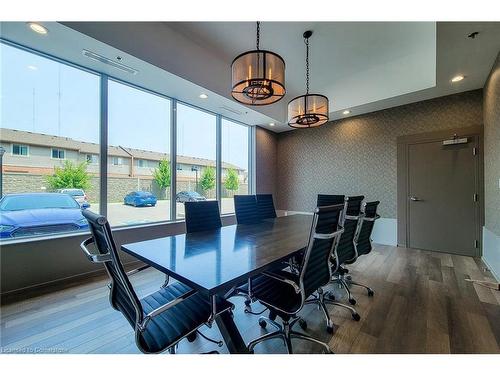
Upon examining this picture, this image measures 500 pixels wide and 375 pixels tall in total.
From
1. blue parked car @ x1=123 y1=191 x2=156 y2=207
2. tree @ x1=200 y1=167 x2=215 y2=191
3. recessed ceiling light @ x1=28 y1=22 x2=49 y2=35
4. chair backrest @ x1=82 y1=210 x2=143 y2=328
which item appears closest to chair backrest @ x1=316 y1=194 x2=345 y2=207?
tree @ x1=200 y1=167 x2=215 y2=191

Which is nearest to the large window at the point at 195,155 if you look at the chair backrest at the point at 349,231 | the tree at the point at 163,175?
the tree at the point at 163,175

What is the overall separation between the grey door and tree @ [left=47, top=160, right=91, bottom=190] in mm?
5517

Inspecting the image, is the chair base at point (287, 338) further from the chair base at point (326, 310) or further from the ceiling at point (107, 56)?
the ceiling at point (107, 56)

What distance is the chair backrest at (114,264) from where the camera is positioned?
3.00ft

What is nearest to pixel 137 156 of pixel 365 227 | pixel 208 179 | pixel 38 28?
pixel 208 179

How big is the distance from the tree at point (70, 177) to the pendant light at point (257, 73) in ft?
7.65

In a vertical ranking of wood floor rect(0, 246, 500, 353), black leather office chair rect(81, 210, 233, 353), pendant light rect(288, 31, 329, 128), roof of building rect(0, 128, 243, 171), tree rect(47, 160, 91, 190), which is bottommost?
wood floor rect(0, 246, 500, 353)

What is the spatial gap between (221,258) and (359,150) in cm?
435

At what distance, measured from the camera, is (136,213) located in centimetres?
339

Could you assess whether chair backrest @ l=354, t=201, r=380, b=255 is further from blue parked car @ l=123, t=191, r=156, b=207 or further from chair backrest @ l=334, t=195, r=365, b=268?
blue parked car @ l=123, t=191, r=156, b=207

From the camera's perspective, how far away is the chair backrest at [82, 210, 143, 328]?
36.0 inches

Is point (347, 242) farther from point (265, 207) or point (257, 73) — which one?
point (257, 73)
